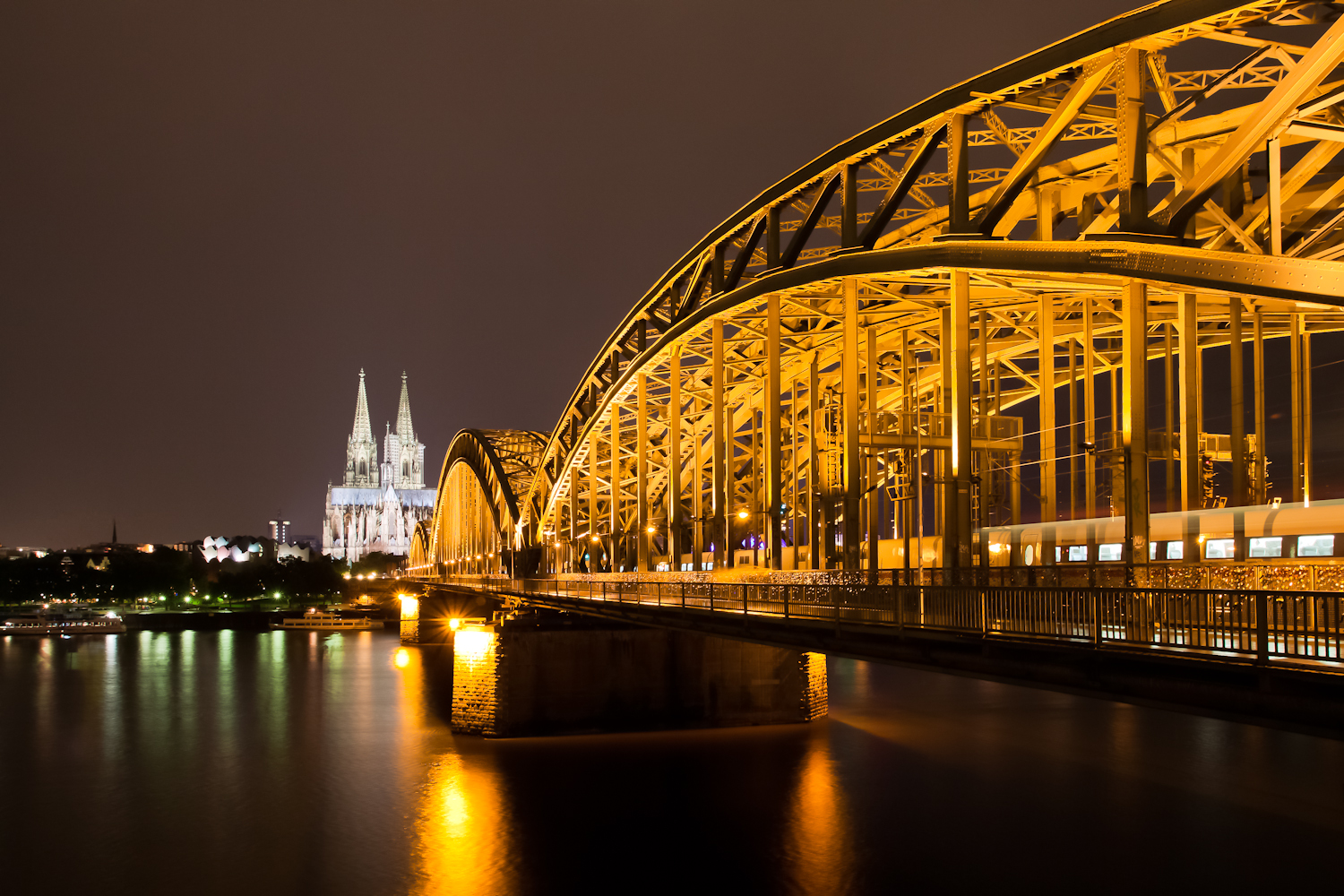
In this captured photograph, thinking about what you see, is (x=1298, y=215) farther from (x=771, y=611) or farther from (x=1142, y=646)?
(x=1142, y=646)

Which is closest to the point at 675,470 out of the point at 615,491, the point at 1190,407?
the point at 615,491

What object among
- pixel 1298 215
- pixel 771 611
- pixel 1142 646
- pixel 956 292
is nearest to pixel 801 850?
pixel 771 611

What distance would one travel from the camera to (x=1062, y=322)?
1620 inches

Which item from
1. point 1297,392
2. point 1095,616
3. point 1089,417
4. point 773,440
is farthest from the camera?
point 1089,417

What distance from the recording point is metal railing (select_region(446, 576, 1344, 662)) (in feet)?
37.7

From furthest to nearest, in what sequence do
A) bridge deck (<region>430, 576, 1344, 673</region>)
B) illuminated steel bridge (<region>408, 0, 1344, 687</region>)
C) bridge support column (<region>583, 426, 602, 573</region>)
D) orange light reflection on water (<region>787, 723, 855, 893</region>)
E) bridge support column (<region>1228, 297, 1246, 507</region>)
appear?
bridge support column (<region>583, 426, 602, 573</region>) < bridge support column (<region>1228, 297, 1246, 507</region>) < orange light reflection on water (<region>787, 723, 855, 893</region>) < illuminated steel bridge (<region>408, 0, 1344, 687</region>) < bridge deck (<region>430, 576, 1344, 673</region>)

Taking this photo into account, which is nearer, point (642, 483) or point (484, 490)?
point (642, 483)

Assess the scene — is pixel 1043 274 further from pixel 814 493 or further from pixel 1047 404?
pixel 814 493

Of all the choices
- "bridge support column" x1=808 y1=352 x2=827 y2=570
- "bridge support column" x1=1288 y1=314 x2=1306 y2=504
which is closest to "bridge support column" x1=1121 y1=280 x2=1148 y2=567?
"bridge support column" x1=1288 y1=314 x2=1306 y2=504

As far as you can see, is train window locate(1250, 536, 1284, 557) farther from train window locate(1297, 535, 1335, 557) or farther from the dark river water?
the dark river water

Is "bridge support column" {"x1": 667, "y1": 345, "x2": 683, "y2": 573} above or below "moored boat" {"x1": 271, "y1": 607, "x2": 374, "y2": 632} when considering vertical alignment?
above

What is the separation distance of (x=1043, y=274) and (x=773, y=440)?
9.78 meters

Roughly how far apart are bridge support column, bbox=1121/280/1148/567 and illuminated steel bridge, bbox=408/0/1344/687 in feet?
0.19

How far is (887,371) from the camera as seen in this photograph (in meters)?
51.1
